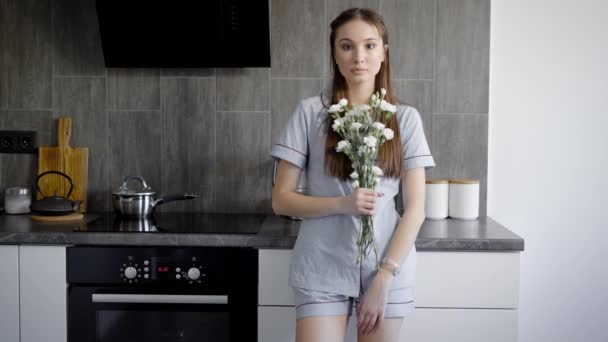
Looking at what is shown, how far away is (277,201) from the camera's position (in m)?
1.67

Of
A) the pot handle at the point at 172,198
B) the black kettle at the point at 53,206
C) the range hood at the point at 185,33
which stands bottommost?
the black kettle at the point at 53,206

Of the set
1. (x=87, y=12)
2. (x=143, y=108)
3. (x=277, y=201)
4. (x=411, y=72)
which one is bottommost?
(x=277, y=201)

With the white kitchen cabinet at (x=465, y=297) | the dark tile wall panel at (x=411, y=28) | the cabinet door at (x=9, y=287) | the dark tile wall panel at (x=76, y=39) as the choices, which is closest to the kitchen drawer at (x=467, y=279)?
the white kitchen cabinet at (x=465, y=297)

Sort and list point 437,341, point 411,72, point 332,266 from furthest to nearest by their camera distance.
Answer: point 411,72 → point 437,341 → point 332,266

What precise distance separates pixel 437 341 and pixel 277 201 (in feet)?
2.41

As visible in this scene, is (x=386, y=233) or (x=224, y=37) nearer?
(x=386, y=233)

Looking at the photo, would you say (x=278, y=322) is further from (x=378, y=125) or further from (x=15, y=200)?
(x=15, y=200)

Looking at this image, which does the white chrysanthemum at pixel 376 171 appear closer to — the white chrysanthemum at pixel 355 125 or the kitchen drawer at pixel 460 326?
the white chrysanthemum at pixel 355 125

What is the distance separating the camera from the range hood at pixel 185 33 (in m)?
2.28

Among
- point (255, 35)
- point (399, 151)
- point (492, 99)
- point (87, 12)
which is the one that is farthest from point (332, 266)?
point (87, 12)

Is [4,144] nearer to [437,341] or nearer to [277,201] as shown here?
[277,201]

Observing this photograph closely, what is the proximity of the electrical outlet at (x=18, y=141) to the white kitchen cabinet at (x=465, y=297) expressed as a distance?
1701 millimetres

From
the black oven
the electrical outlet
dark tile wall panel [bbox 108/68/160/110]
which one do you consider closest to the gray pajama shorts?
the black oven

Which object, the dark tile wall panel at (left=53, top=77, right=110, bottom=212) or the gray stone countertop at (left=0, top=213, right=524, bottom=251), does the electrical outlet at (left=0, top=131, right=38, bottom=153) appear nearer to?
the dark tile wall panel at (left=53, top=77, right=110, bottom=212)
